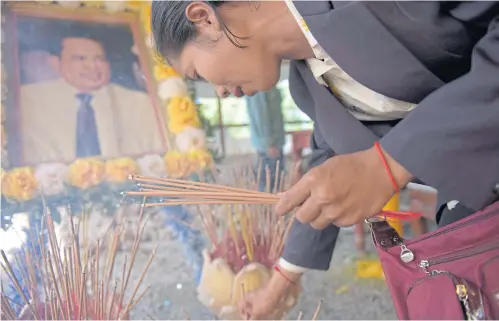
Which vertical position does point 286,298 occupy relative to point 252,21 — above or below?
below

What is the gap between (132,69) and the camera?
1.42 metres

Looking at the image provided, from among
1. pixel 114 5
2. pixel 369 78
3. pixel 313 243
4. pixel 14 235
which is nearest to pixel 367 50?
pixel 369 78

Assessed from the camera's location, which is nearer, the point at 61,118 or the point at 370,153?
the point at 370,153

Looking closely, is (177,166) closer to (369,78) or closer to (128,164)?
(128,164)

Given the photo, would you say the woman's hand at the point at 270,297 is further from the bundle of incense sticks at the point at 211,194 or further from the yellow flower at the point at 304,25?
the yellow flower at the point at 304,25

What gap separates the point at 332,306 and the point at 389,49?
3.16ft

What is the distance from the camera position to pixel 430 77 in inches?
21.9

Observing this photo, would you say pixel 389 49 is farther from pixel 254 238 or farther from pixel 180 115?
pixel 180 115

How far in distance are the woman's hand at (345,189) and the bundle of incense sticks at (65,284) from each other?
399mm

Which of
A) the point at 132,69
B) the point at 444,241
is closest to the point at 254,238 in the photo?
the point at 132,69

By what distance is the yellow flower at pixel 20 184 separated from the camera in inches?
42.5

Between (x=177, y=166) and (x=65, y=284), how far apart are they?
0.65 meters

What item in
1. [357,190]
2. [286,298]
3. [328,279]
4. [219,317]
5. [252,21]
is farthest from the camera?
[328,279]

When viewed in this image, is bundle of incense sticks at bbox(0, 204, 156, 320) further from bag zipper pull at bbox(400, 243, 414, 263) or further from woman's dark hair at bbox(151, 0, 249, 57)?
bag zipper pull at bbox(400, 243, 414, 263)
